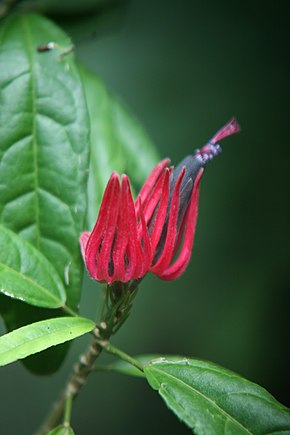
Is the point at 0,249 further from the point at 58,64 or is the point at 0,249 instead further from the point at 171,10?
the point at 171,10

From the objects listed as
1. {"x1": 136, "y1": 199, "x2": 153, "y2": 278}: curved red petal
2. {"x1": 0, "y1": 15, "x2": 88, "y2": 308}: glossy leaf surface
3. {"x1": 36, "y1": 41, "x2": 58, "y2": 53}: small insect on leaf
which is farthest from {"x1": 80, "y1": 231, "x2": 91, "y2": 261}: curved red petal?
{"x1": 36, "y1": 41, "x2": 58, "y2": 53}: small insect on leaf

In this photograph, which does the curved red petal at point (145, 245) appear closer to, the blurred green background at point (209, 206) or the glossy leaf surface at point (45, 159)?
the glossy leaf surface at point (45, 159)

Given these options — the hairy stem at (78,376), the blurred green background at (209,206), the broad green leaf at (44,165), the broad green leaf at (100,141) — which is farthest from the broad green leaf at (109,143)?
the blurred green background at (209,206)

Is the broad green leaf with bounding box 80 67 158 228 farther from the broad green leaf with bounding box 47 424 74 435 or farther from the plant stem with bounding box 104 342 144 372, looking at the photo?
the broad green leaf with bounding box 47 424 74 435

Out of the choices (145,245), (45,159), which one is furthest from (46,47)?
(145,245)

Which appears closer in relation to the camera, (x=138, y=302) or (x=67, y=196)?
(x=67, y=196)

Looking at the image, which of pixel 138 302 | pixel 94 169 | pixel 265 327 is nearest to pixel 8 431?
pixel 138 302
